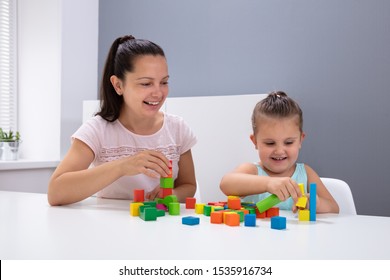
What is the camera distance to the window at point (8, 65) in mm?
2916

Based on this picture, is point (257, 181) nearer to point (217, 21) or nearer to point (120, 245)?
point (120, 245)

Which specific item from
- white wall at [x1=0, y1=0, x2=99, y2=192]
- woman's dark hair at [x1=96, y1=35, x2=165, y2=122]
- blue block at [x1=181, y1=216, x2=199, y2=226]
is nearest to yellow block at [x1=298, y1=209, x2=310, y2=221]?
blue block at [x1=181, y1=216, x2=199, y2=226]

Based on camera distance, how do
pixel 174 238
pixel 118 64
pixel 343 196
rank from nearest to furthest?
1. pixel 174 238
2. pixel 343 196
3. pixel 118 64

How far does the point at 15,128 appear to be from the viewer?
300 cm

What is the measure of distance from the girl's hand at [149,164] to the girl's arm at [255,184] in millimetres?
243

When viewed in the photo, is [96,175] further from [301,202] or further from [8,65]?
[8,65]

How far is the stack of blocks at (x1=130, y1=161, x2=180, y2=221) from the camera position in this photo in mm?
979

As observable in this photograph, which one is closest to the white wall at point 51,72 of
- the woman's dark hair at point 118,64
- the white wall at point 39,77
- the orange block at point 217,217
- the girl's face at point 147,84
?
the white wall at point 39,77

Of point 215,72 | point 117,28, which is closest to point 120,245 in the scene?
point 215,72

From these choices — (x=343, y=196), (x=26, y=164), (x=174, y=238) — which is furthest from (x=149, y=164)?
(x=26, y=164)

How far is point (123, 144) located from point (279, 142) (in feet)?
1.74

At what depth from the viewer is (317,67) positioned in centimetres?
225

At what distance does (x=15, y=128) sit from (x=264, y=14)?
73.3 inches

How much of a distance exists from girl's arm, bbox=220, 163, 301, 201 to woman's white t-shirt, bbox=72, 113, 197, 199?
0.28m
